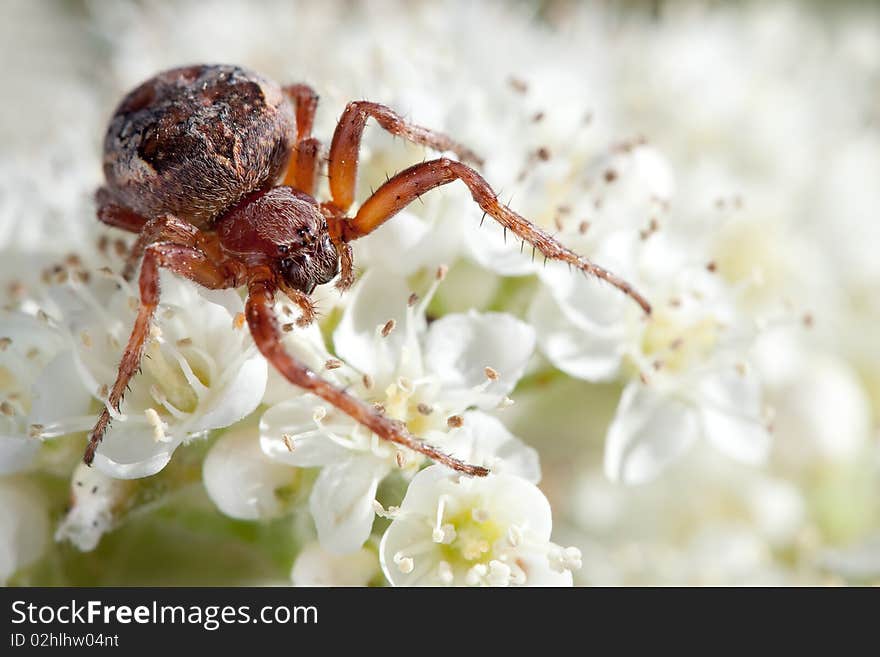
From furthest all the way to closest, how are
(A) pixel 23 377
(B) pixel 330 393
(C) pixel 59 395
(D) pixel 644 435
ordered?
1. (D) pixel 644 435
2. (A) pixel 23 377
3. (C) pixel 59 395
4. (B) pixel 330 393

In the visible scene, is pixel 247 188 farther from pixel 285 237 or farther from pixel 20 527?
pixel 20 527

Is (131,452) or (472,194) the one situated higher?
(472,194)

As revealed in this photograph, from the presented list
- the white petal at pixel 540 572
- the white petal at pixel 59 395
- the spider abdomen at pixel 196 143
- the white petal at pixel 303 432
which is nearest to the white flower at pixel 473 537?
the white petal at pixel 540 572

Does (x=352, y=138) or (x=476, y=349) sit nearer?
(x=476, y=349)

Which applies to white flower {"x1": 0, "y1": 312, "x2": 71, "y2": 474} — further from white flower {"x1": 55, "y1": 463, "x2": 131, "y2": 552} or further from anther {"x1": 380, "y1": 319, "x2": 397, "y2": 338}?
anther {"x1": 380, "y1": 319, "x2": 397, "y2": 338}

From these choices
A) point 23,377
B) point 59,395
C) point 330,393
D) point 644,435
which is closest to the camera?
point 330,393

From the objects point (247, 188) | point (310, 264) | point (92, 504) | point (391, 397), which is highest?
point (247, 188)

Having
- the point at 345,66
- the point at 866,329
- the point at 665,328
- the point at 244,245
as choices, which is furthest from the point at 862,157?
the point at 244,245

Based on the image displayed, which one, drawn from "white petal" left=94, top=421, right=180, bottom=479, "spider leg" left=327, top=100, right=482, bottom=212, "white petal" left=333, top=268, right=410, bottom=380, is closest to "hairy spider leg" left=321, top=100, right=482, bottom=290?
"spider leg" left=327, top=100, right=482, bottom=212

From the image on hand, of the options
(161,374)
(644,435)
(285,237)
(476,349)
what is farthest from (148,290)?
(644,435)
